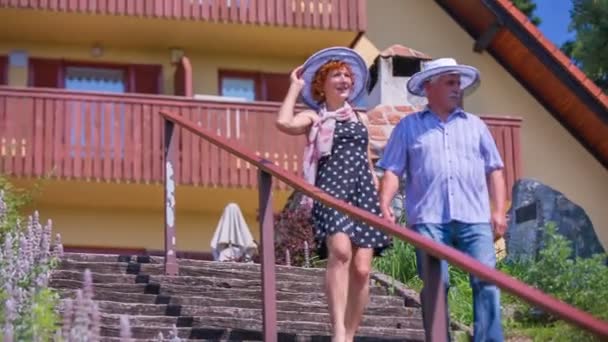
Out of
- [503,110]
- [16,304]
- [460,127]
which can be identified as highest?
[503,110]

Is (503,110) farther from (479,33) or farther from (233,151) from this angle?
(233,151)

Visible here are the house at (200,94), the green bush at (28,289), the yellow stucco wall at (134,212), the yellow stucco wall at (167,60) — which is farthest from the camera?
the yellow stucco wall at (167,60)

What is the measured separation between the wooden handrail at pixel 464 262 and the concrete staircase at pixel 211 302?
1083 millimetres

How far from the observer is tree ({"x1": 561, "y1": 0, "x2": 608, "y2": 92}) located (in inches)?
930

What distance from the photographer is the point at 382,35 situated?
2377 cm

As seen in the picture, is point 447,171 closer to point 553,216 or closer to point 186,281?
point 186,281

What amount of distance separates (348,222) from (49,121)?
12601 mm

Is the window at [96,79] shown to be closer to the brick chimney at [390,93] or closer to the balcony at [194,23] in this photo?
the balcony at [194,23]

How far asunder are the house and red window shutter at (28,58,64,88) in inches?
0.8

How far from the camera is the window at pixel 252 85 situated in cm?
2295

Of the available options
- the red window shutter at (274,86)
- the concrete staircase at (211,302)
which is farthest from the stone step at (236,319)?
the red window shutter at (274,86)

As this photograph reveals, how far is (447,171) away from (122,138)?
1270cm

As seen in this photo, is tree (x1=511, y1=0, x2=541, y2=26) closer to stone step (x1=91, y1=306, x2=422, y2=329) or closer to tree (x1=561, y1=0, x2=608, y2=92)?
tree (x1=561, y1=0, x2=608, y2=92)

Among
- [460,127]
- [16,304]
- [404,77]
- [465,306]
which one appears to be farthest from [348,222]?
[404,77]
